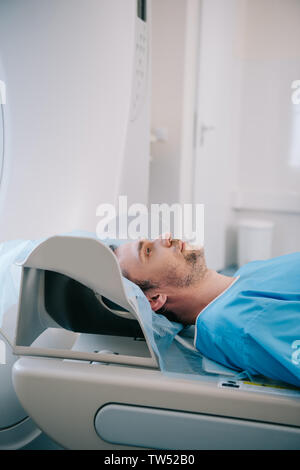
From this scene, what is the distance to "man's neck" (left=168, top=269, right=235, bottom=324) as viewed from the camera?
115cm

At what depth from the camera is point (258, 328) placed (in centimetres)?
90

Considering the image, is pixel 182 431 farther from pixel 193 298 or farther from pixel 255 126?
pixel 255 126

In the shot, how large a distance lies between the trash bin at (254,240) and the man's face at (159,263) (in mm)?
2289

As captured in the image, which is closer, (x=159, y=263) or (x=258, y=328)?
(x=258, y=328)

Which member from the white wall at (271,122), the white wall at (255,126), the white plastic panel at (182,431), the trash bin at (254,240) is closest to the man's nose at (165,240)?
the white plastic panel at (182,431)

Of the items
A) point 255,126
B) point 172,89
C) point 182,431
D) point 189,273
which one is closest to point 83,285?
point 189,273

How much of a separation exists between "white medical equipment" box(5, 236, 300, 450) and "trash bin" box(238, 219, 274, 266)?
2.54 m

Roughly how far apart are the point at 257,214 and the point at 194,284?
2620 mm

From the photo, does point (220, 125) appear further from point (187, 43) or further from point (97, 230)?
point (97, 230)

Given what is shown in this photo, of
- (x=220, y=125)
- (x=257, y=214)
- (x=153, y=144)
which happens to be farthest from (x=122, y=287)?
(x=257, y=214)

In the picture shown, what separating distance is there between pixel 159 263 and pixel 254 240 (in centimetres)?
236

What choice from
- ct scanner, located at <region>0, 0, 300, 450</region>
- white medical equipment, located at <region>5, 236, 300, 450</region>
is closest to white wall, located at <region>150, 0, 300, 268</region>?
ct scanner, located at <region>0, 0, 300, 450</region>

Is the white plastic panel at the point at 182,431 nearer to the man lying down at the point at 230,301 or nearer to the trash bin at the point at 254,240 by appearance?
the man lying down at the point at 230,301

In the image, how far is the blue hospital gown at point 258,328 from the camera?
868 mm
